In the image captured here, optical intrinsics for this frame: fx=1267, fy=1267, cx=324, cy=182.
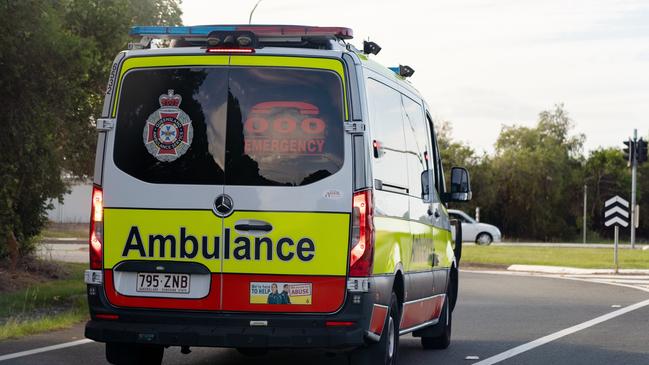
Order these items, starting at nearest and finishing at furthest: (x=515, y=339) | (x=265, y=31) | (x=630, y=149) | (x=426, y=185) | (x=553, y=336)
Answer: (x=265, y=31) < (x=426, y=185) < (x=515, y=339) < (x=553, y=336) < (x=630, y=149)

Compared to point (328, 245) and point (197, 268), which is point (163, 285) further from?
point (328, 245)

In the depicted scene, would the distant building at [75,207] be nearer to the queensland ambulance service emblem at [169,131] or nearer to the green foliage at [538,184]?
the green foliage at [538,184]

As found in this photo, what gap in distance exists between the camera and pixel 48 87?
16750 mm

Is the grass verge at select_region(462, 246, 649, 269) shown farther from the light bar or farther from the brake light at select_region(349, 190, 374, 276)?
the brake light at select_region(349, 190, 374, 276)

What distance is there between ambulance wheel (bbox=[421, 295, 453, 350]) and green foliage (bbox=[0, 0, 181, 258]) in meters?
6.43

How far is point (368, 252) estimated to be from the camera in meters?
8.81

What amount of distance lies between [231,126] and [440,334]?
15.6 ft

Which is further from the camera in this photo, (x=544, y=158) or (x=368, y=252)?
(x=544, y=158)

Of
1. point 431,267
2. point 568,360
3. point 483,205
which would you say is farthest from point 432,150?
point 483,205

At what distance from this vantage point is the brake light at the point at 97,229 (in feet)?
29.7

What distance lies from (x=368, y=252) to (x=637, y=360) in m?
4.26

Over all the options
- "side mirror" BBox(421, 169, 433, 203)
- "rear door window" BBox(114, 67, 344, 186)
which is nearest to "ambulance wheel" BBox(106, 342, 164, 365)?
"rear door window" BBox(114, 67, 344, 186)

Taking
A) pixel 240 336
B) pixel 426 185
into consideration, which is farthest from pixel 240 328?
pixel 426 185

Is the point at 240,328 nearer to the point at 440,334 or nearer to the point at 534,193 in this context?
the point at 440,334
